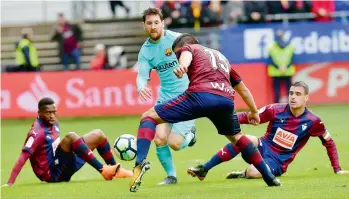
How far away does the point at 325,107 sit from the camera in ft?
88.7

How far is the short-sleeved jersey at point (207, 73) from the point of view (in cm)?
1074

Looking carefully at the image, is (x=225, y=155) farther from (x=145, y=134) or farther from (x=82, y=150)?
(x=145, y=134)

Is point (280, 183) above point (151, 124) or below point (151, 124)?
below

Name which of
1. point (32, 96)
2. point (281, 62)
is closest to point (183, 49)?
point (32, 96)

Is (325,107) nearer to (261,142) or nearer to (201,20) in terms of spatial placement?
(201,20)

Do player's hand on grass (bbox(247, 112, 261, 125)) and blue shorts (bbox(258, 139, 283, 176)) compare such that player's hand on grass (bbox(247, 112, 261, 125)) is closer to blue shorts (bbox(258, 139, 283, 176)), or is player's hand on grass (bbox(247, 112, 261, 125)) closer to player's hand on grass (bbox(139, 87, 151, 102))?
player's hand on grass (bbox(139, 87, 151, 102))

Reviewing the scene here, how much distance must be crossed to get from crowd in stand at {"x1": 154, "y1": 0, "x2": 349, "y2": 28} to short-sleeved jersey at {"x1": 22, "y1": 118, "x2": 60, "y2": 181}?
15.8m

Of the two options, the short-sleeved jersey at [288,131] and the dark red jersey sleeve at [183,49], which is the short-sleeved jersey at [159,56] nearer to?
the short-sleeved jersey at [288,131]

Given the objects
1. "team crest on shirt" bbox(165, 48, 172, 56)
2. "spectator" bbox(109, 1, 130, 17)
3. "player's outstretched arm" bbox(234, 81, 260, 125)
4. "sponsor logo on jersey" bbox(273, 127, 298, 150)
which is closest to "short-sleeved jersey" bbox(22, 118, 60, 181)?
"team crest on shirt" bbox(165, 48, 172, 56)

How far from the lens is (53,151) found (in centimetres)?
1396

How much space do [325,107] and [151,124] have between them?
665 inches

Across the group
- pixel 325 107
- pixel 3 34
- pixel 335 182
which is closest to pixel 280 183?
pixel 335 182

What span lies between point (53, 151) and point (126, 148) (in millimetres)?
1074

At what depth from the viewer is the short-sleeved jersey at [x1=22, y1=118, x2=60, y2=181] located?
13.7 meters
